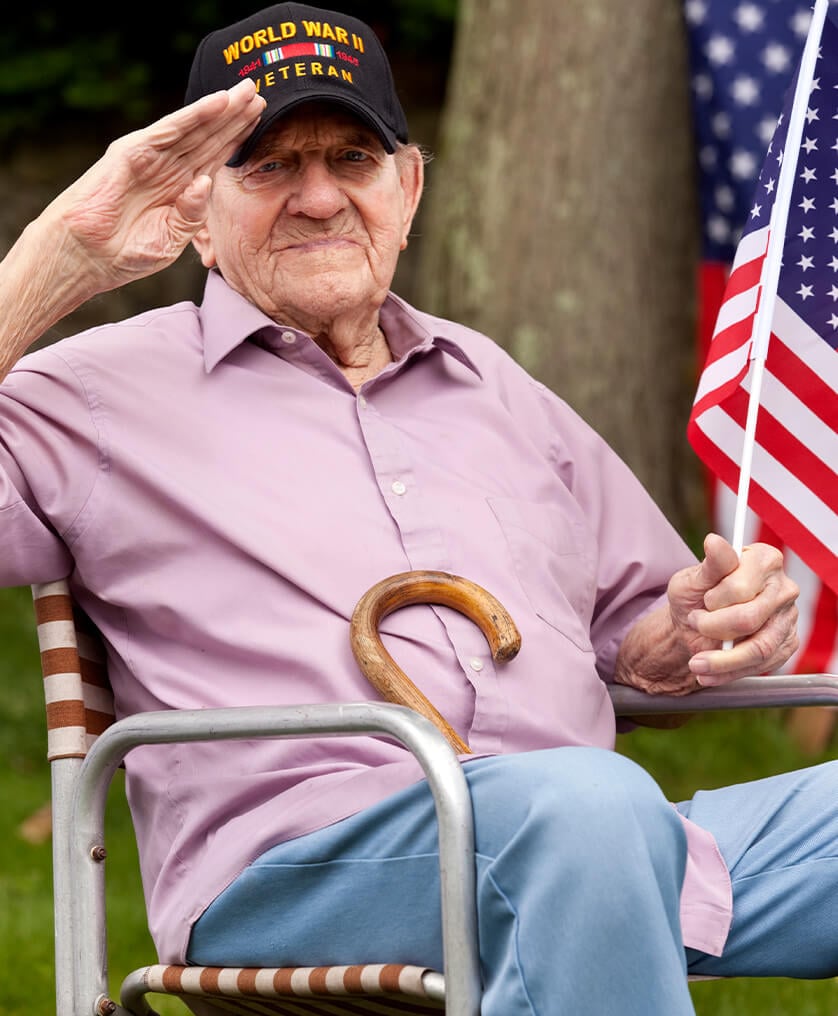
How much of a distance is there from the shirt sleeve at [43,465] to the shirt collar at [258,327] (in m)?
0.26

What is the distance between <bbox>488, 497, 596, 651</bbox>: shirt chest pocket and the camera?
2.80 metres

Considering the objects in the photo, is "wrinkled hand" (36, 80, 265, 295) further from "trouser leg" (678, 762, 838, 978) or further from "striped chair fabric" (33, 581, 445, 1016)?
"trouser leg" (678, 762, 838, 978)

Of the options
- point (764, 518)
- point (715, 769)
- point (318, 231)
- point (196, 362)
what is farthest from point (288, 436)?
point (715, 769)

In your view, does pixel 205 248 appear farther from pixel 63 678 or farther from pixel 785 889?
pixel 785 889

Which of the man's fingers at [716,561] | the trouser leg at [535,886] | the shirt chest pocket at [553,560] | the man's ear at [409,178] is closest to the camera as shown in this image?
the trouser leg at [535,886]

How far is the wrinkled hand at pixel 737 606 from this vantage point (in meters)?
2.64

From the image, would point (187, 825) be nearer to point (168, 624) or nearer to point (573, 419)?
point (168, 624)

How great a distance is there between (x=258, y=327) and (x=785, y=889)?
1.20m

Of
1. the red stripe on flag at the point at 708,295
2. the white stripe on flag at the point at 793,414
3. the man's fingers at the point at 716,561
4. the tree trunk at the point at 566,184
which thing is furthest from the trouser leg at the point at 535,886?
the red stripe on flag at the point at 708,295

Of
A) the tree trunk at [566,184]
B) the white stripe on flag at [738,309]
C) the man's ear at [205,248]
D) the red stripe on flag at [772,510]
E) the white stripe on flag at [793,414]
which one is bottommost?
the red stripe on flag at [772,510]

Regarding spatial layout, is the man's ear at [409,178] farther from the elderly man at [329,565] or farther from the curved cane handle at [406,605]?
the curved cane handle at [406,605]

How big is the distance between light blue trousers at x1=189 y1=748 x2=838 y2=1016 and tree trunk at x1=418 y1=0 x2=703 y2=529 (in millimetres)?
3297

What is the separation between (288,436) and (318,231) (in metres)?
0.40

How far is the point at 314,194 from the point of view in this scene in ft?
9.51
